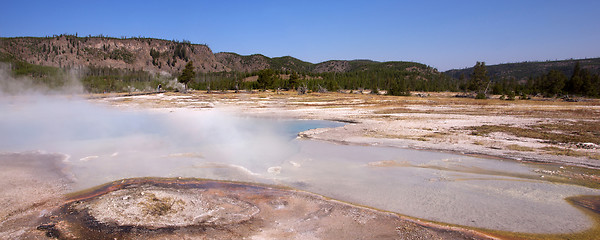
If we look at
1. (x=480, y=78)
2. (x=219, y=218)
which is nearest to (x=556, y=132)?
(x=219, y=218)

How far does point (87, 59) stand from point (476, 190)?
222m

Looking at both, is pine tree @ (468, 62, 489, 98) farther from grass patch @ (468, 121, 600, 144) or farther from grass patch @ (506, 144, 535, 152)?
grass patch @ (506, 144, 535, 152)

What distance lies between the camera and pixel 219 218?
17.9 ft

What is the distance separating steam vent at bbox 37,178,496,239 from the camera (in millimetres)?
4926

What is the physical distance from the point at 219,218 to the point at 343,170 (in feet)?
13.9

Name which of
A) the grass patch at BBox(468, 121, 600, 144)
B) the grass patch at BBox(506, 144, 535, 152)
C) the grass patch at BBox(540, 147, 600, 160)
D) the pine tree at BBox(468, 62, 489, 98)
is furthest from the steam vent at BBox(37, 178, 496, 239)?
the pine tree at BBox(468, 62, 489, 98)

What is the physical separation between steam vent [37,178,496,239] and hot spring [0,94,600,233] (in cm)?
64

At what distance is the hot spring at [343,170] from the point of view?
239 inches

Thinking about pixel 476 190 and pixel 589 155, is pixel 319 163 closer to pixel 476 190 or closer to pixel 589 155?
pixel 476 190

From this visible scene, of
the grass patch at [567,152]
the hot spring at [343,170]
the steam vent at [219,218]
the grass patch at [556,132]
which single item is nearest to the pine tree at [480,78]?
the grass patch at [556,132]

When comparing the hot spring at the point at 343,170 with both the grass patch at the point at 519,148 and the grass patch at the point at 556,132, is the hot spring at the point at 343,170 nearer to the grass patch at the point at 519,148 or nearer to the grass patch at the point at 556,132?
the grass patch at the point at 519,148

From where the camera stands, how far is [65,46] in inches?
7525

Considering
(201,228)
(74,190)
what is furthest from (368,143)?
(74,190)

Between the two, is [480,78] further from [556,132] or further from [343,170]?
[343,170]
